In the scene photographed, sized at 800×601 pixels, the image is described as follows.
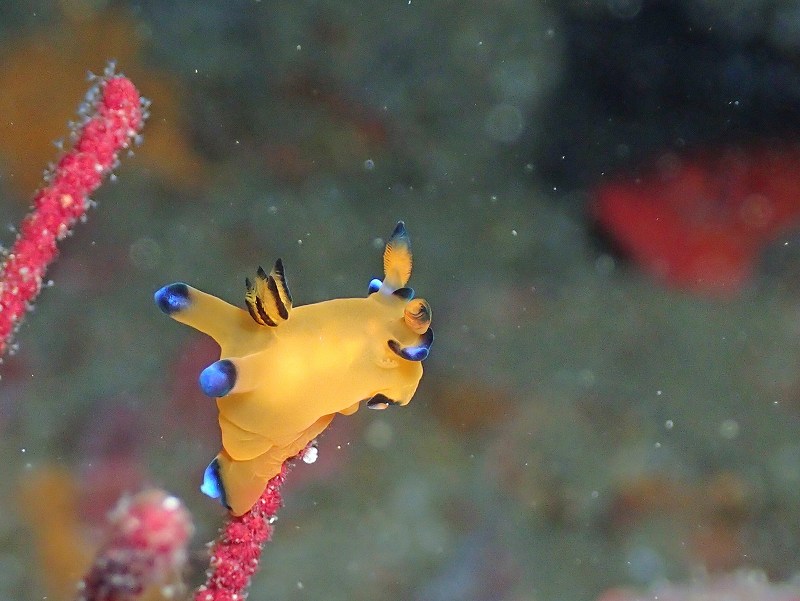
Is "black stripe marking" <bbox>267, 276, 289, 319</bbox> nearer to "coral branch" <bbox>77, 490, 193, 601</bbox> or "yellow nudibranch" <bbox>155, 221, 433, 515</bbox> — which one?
"yellow nudibranch" <bbox>155, 221, 433, 515</bbox>

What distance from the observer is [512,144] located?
371 centimetres

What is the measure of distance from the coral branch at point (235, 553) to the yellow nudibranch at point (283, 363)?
0.07m

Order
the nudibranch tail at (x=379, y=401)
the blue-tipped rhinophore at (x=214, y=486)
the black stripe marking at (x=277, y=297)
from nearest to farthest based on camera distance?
the black stripe marking at (x=277, y=297) → the blue-tipped rhinophore at (x=214, y=486) → the nudibranch tail at (x=379, y=401)

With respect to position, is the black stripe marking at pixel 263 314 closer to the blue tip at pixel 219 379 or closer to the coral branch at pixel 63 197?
the blue tip at pixel 219 379

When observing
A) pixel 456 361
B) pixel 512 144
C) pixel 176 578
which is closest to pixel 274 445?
pixel 176 578

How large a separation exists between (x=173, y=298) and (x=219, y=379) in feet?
0.90

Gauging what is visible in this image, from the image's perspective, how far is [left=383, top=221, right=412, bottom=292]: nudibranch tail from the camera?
2.16 metres

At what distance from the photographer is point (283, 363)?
1.88 m

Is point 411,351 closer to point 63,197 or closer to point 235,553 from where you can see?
point 235,553

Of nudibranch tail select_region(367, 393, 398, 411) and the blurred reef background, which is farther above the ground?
the blurred reef background

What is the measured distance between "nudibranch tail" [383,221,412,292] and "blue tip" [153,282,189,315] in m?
0.61

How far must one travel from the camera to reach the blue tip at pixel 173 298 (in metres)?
1.82

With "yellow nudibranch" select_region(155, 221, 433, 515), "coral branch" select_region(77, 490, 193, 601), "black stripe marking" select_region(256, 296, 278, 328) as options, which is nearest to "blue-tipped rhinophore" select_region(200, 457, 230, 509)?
"yellow nudibranch" select_region(155, 221, 433, 515)

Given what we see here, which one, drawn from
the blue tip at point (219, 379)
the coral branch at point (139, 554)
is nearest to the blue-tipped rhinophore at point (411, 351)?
the blue tip at point (219, 379)
